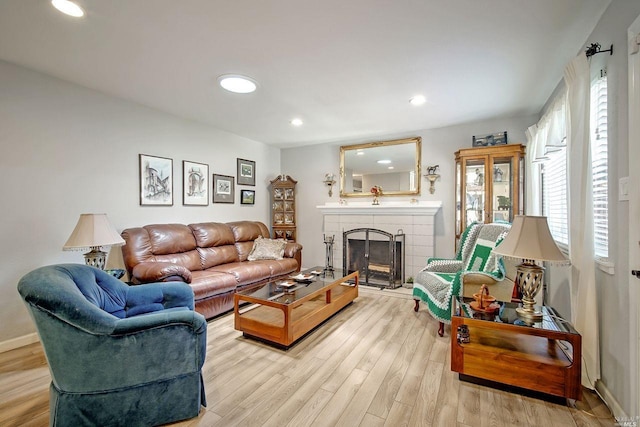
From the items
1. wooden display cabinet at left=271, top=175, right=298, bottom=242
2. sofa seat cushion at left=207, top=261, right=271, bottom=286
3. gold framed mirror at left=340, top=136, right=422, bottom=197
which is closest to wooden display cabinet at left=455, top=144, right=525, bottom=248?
Answer: gold framed mirror at left=340, top=136, right=422, bottom=197

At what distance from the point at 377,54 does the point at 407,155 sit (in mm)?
2464

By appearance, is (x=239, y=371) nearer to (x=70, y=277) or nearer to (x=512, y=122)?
(x=70, y=277)

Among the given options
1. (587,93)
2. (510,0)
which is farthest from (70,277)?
(587,93)

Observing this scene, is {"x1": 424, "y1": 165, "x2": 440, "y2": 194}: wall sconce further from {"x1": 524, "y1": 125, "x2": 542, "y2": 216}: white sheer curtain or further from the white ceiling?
{"x1": 524, "y1": 125, "x2": 542, "y2": 216}: white sheer curtain

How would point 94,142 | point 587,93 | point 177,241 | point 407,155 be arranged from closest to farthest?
1. point 587,93
2. point 94,142
3. point 177,241
4. point 407,155

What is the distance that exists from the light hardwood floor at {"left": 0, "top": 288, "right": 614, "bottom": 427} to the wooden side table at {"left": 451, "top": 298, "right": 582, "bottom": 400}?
0.37 ft

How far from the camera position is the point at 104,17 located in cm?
182

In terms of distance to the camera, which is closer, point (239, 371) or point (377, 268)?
point (239, 371)

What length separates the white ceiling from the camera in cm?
176

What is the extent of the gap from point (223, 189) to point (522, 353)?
13.5 feet

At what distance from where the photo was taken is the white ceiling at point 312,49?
5.76 ft

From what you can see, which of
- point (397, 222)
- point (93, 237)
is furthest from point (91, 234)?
point (397, 222)

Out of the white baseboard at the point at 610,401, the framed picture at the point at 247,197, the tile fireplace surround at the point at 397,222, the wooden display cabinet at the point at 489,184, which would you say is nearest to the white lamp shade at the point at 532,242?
the white baseboard at the point at 610,401

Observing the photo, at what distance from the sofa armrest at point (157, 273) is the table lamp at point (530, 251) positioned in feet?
9.04
